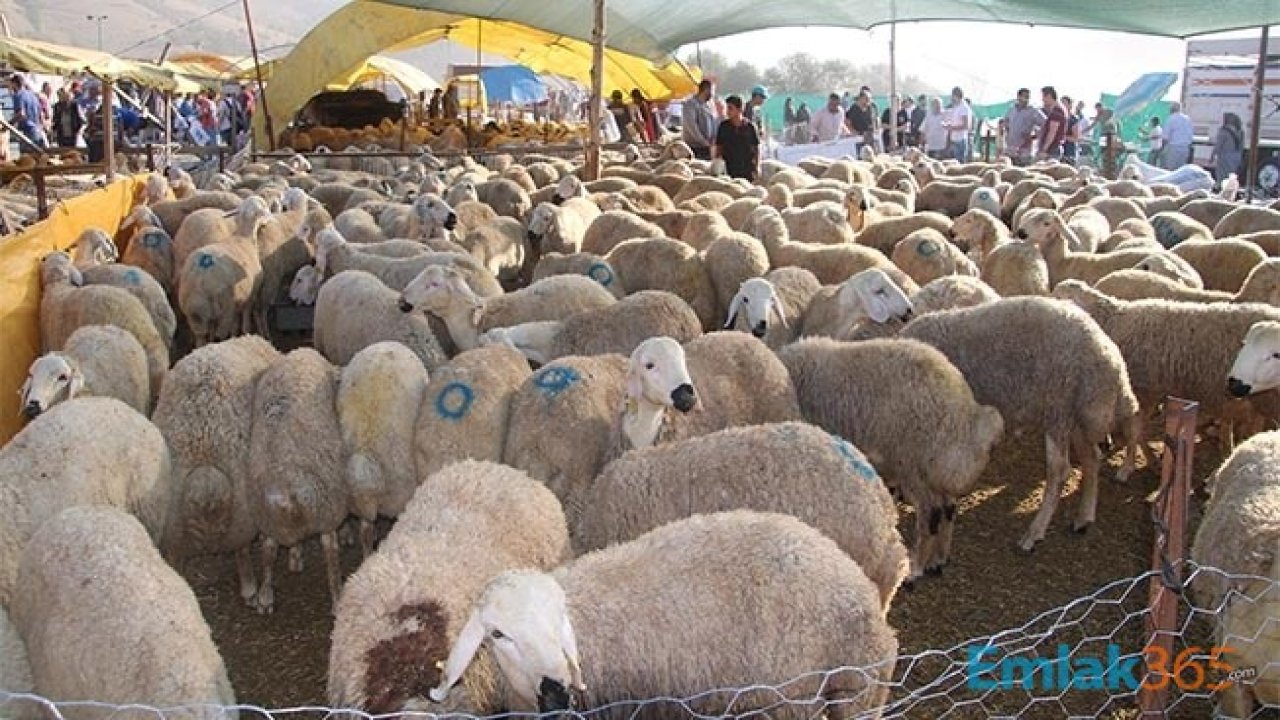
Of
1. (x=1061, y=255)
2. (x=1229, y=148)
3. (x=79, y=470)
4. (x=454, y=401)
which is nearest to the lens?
(x=79, y=470)

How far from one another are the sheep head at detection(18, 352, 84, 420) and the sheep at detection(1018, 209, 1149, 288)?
7036 millimetres

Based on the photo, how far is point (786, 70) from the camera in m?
108

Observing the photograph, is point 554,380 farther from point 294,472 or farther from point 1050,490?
point 1050,490

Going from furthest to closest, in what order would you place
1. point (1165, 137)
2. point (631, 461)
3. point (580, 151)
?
point (1165, 137) → point (580, 151) → point (631, 461)

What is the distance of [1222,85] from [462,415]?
91.2 ft

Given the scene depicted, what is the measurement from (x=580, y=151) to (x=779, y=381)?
51.4 feet

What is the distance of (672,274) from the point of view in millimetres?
8180

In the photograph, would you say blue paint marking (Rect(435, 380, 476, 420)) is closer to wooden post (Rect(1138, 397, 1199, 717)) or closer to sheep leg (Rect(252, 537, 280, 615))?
sheep leg (Rect(252, 537, 280, 615))

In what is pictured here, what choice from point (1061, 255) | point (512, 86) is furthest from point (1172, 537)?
point (512, 86)

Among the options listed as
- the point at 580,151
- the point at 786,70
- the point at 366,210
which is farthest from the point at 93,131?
the point at 786,70

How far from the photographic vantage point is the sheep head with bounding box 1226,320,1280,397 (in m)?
5.41

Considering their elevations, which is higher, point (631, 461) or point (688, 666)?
point (631, 461)

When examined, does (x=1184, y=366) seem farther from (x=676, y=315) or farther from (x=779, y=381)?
(x=676, y=315)

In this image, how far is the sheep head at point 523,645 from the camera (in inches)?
113
